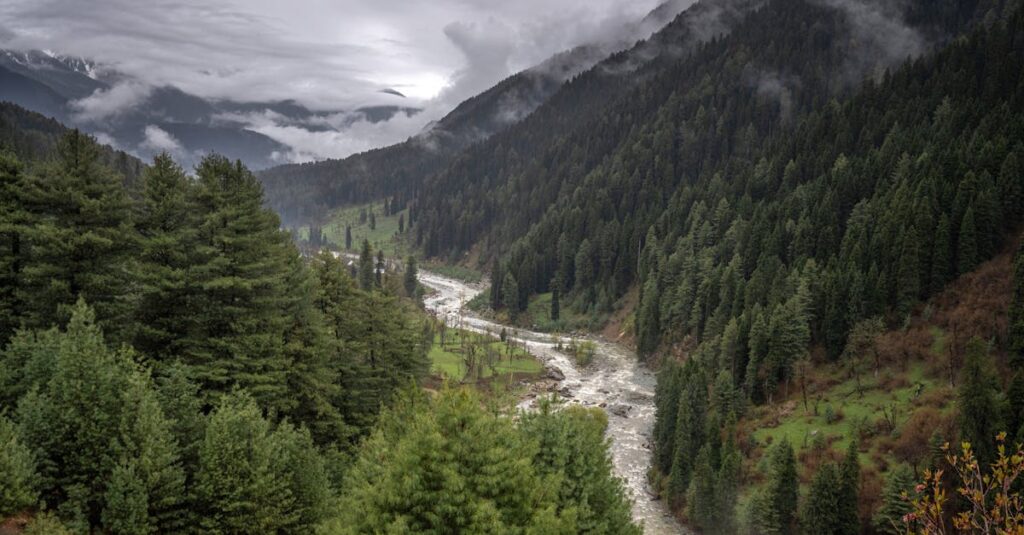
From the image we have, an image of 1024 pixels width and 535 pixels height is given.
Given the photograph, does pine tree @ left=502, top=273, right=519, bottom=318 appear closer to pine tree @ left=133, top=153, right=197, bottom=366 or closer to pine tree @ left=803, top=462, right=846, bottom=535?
pine tree @ left=803, top=462, right=846, bottom=535

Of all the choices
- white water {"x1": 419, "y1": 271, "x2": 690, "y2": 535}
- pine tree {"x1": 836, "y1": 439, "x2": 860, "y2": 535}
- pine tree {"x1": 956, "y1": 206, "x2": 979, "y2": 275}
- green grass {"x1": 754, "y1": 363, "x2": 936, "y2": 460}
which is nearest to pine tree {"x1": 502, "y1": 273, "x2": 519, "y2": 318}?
white water {"x1": 419, "y1": 271, "x2": 690, "y2": 535}

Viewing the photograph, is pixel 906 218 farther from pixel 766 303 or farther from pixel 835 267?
pixel 766 303

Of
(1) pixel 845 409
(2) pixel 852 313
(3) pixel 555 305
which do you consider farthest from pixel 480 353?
(1) pixel 845 409

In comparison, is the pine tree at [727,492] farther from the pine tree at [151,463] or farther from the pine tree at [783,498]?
the pine tree at [151,463]

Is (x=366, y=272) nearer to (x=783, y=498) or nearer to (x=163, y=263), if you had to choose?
(x=163, y=263)

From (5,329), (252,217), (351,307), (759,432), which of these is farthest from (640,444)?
(5,329)

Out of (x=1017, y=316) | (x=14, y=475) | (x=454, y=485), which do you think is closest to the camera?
(x=454, y=485)

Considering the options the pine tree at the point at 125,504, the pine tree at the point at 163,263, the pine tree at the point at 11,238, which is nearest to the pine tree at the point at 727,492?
the pine tree at the point at 163,263
